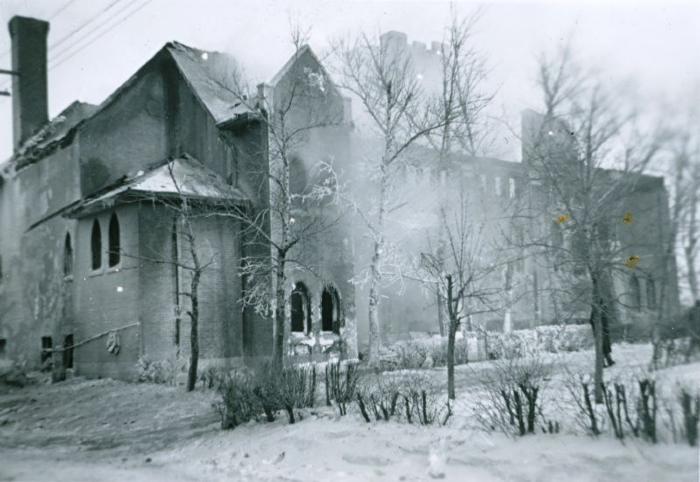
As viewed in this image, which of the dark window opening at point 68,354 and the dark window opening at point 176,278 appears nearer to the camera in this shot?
the dark window opening at point 176,278

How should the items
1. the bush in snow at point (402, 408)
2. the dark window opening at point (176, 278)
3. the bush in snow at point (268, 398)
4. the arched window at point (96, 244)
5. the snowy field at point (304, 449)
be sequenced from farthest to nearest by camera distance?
the arched window at point (96, 244), the dark window opening at point (176, 278), the bush in snow at point (268, 398), the bush in snow at point (402, 408), the snowy field at point (304, 449)

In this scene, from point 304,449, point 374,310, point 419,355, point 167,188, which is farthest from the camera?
point 374,310

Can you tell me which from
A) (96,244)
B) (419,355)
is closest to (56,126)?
(96,244)

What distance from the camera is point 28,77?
29938 millimetres

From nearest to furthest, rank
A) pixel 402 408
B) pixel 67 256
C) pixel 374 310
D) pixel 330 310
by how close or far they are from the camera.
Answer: pixel 402 408, pixel 374 310, pixel 330 310, pixel 67 256

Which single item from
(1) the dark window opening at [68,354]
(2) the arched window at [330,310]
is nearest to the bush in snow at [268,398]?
(2) the arched window at [330,310]

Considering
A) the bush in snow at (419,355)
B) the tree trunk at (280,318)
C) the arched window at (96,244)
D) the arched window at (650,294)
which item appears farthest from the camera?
the arched window at (96,244)

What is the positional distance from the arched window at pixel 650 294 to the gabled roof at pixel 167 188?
13748 millimetres

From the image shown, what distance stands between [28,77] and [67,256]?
10.0 metres

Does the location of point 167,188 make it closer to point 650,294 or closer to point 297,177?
point 297,177

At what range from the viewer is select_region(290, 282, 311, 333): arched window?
2403cm

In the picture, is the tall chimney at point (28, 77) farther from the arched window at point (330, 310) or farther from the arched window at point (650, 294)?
the arched window at point (650, 294)

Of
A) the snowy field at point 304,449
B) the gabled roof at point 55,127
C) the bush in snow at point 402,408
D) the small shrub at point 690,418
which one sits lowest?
the snowy field at point 304,449

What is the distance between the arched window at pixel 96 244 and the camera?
907 inches
